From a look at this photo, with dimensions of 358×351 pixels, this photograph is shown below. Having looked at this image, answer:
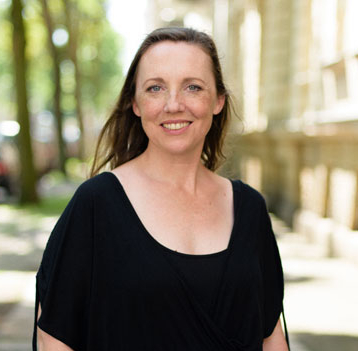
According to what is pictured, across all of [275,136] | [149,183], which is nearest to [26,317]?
[149,183]

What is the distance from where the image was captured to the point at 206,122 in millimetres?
2303

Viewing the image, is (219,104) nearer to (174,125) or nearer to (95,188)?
(174,125)

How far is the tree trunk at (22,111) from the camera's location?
14312 mm

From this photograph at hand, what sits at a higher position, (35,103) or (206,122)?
(206,122)

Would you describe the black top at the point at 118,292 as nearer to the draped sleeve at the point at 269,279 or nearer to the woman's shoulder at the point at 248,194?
the draped sleeve at the point at 269,279

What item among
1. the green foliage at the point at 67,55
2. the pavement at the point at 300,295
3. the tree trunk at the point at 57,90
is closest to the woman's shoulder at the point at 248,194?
the pavement at the point at 300,295

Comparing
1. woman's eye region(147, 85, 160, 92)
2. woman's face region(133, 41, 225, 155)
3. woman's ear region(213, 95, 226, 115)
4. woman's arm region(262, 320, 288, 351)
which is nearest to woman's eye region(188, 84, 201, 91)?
woman's face region(133, 41, 225, 155)

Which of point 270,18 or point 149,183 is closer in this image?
point 149,183

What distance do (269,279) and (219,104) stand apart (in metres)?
0.69

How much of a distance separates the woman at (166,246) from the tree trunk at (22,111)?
12589mm

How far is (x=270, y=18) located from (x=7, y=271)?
354 inches

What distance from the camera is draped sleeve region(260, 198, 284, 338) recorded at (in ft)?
7.63

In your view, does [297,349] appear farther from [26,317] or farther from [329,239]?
[329,239]

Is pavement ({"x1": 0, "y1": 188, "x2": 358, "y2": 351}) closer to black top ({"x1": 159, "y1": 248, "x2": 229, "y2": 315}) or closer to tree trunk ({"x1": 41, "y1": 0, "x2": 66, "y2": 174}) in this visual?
black top ({"x1": 159, "y1": 248, "x2": 229, "y2": 315})
